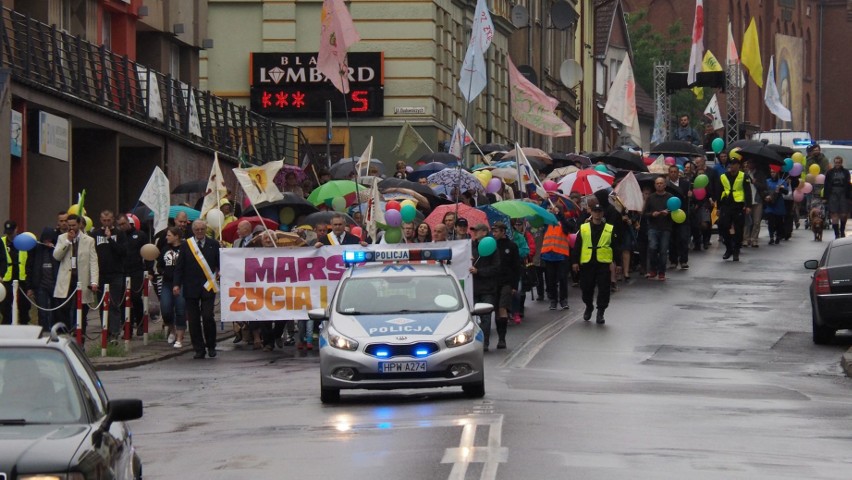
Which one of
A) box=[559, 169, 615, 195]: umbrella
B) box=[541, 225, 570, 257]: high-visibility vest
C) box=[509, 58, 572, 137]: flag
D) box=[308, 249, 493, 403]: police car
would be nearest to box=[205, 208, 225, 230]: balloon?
box=[541, 225, 570, 257]: high-visibility vest

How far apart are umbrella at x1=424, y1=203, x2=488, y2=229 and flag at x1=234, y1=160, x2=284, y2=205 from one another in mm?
2420

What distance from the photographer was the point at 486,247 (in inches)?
1022

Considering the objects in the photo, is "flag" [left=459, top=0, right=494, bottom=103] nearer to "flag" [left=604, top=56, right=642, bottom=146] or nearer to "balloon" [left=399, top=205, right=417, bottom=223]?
"balloon" [left=399, top=205, right=417, bottom=223]

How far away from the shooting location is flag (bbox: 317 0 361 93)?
108 feet

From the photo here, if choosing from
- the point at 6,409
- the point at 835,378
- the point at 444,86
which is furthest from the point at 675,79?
the point at 6,409

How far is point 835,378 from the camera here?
74.9 ft

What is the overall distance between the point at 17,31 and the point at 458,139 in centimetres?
1273

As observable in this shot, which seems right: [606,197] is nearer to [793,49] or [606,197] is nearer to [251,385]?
[251,385]

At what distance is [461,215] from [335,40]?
16.7 feet

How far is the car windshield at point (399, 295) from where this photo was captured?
19.5 m

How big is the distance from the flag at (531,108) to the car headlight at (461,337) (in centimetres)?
2435

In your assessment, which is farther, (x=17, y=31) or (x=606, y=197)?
(x=606, y=197)

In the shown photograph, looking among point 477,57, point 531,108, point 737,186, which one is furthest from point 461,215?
point 531,108

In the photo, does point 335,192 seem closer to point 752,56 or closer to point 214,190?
point 214,190
